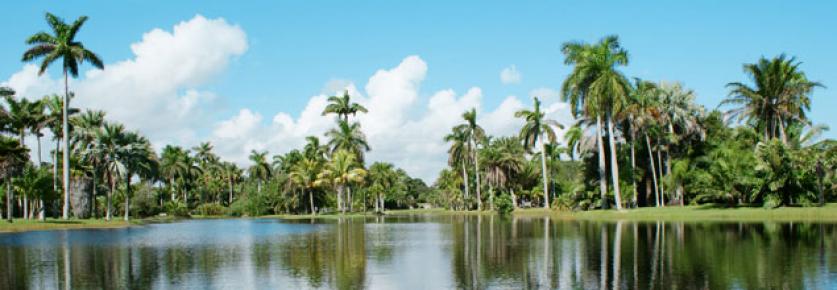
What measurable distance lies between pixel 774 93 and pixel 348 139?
176ft

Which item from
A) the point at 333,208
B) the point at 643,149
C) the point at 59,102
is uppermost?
the point at 59,102

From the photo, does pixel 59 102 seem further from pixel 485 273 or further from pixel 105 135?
pixel 485 273

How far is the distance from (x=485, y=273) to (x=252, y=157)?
114 m

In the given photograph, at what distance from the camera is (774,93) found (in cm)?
6550

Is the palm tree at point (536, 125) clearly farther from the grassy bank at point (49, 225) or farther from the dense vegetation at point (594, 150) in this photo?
the grassy bank at point (49, 225)

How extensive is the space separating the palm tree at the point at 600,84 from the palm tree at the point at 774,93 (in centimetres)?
1163

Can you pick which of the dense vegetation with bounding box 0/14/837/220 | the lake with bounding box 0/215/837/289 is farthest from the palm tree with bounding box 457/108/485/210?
the lake with bounding box 0/215/837/289

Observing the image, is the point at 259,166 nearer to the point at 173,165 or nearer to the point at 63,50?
the point at 173,165

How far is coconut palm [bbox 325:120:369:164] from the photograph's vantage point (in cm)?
9612

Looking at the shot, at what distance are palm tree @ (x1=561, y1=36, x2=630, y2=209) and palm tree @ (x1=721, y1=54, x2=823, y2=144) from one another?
1163cm

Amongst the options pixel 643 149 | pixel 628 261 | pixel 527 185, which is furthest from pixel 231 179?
pixel 628 261

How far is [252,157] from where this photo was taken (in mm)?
131375

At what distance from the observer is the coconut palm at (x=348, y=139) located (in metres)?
96.1

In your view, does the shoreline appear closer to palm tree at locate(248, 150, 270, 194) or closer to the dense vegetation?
the dense vegetation
